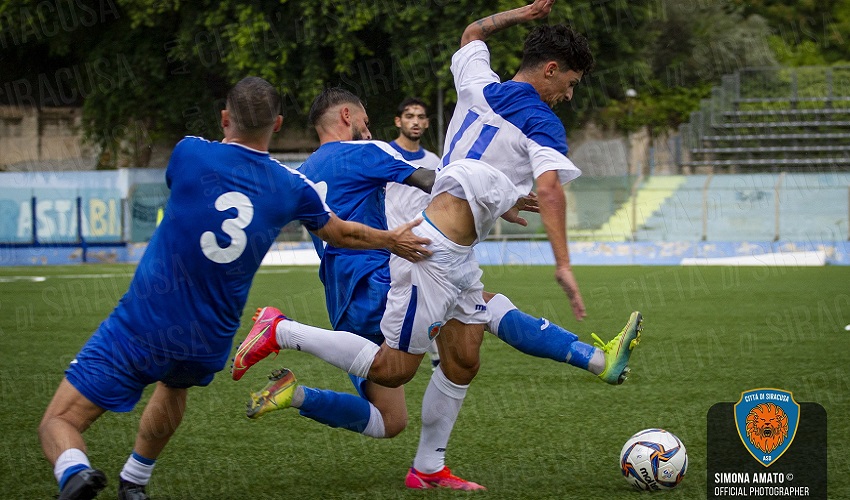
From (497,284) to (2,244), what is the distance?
13451 mm

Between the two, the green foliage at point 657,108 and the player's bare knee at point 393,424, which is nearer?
the player's bare knee at point 393,424

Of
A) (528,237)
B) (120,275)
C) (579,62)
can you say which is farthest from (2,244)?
(579,62)

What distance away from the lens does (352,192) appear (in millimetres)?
4805

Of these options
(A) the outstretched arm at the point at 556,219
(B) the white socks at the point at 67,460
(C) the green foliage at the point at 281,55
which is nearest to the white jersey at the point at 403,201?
(A) the outstretched arm at the point at 556,219

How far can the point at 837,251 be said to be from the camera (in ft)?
74.4

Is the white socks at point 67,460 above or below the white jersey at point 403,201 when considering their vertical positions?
below

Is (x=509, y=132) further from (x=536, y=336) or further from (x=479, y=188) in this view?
(x=536, y=336)

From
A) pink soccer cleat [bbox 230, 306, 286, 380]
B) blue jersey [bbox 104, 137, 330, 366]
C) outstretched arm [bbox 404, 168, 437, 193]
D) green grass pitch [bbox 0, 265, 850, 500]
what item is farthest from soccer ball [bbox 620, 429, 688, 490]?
blue jersey [bbox 104, 137, 330, 366]

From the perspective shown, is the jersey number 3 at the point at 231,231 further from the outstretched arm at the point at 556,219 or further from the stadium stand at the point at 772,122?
the stadium stand at the point at 772,122

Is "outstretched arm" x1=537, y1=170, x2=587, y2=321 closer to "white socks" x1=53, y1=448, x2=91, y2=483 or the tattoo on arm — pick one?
the tattoo on arm

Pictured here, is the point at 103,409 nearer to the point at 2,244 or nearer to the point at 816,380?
the point at 816,380

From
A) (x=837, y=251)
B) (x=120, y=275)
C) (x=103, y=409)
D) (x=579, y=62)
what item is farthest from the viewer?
(x=837, y=251)

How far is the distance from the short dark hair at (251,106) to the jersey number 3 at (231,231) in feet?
0.82

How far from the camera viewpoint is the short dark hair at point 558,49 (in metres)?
4.55
